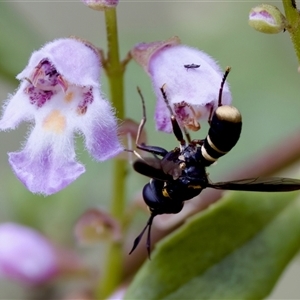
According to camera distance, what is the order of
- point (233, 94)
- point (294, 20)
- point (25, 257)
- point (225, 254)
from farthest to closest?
point (233, 94) → point (25, 257) → point (225, 254) → point (294, 20)

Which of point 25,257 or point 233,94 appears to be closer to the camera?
point 25,257

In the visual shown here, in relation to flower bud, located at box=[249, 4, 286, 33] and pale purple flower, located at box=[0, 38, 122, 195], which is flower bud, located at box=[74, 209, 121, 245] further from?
flower bud, located at box=[249, 4, 286, 33]

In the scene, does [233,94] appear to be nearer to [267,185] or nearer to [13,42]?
[13,42]

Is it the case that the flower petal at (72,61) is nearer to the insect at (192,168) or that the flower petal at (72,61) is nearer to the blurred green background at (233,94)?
the insect at (192,168)

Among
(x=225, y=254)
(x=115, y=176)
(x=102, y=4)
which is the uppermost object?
(x=102, y=4)

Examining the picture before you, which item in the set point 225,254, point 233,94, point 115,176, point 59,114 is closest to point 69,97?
point 59,114

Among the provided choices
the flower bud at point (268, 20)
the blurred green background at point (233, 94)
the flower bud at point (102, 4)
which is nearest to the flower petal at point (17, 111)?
the flower bud at point (102, 4)
